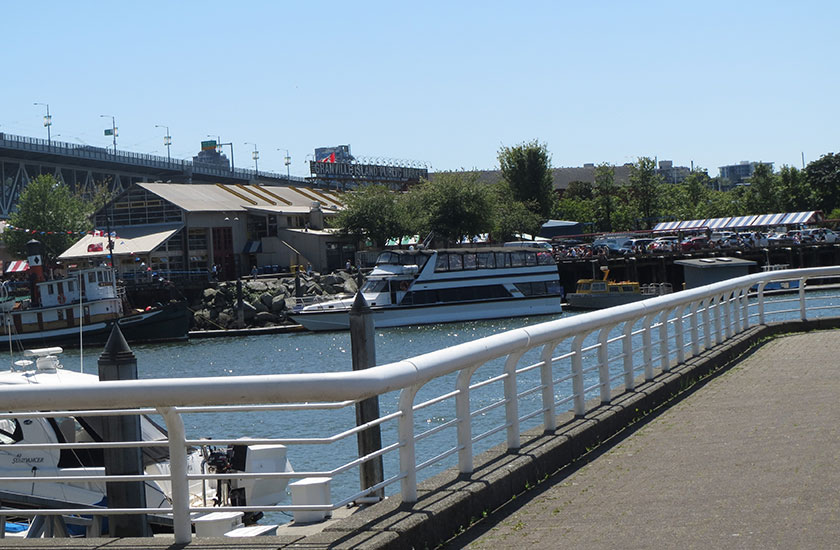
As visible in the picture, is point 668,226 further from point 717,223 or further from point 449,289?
point 449,289

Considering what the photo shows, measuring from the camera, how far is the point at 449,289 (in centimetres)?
6259

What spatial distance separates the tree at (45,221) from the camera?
3334 inches

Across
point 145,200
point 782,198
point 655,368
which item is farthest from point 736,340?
point 782,198

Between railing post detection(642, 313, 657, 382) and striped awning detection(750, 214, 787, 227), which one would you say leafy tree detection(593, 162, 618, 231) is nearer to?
striped awning detection(750, 214, 787, 227)

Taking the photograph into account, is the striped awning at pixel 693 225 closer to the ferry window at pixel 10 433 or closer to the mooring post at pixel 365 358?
the mooring post at pixel 365 358

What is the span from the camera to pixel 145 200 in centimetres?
7975

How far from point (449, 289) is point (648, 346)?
5182cm

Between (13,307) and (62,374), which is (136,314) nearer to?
(13,307)

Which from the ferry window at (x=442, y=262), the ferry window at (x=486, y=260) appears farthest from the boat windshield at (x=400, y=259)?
the ferry window at (x=486, y=260)

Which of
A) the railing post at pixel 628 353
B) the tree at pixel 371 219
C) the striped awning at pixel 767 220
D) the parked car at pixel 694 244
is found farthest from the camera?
the striped awning at pixel 767 220

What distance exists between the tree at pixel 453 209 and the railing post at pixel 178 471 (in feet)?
269

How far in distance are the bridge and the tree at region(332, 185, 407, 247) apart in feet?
131

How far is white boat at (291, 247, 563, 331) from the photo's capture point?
6112 cm

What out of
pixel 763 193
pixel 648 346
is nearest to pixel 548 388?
pixel 648 346
